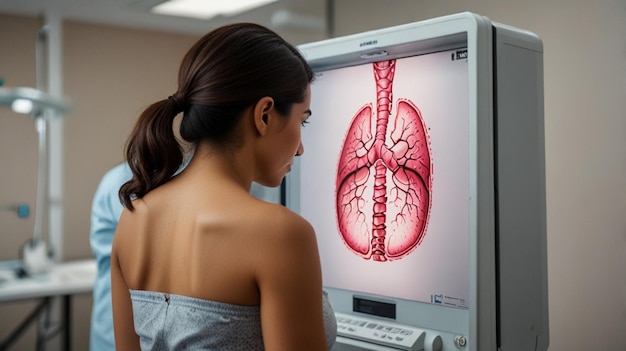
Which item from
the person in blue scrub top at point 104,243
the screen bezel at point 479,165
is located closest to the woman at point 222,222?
the screen bezel at point 479,165

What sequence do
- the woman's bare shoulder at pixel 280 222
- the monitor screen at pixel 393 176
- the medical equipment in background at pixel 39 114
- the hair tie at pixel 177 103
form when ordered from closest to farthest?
the woman's bare shoulder at pixel 280 222
the hair tie at pixel 177 103
the monitor screen at pixel 393 176
the medical equipment in background at pixel 39 114

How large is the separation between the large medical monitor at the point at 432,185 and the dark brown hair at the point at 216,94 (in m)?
0.29

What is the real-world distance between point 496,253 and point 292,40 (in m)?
1.38

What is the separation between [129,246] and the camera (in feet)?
3.27

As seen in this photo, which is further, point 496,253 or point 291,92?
point 496,253

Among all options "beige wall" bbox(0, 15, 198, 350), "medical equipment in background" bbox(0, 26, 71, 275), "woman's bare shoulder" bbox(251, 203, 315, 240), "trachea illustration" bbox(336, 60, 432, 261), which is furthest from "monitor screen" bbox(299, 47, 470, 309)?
"beige wall" bbox(0, 15, 198, 350)

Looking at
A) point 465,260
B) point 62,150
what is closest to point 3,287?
point 62,150

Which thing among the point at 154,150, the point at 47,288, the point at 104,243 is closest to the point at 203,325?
the point at 154,150

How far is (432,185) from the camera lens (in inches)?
47.8

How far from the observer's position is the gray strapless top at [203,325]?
0.88 m

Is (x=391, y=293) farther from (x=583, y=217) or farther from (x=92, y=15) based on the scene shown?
(x=92, y=15)

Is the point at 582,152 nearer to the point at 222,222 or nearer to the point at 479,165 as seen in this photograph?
the point at 479,165

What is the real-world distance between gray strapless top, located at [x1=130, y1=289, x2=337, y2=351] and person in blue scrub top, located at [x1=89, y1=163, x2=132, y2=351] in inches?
33.9

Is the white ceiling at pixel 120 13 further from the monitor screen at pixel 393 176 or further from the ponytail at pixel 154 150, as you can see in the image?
the ponytail at pixel 154 150
